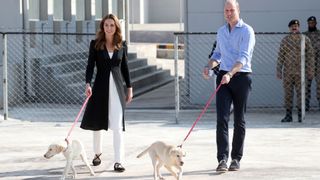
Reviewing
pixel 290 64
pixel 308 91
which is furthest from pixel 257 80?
pixel 290 64

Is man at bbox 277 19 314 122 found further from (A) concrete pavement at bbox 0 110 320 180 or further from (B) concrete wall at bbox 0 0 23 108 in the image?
(B) concrete wall at bbox 0 0 23 108

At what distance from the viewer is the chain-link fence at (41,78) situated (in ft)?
45.7

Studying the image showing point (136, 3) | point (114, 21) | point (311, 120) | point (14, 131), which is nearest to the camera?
point (114, 21)

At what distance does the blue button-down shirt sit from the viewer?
7770mm

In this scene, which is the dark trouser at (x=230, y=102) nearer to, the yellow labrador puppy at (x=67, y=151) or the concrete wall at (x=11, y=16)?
the yellow labrador puppy at (x=67, y=151)

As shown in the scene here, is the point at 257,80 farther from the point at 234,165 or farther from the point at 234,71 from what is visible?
the point at 234,71

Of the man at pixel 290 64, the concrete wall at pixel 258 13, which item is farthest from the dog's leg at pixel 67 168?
the concrete wall at pixel 258 13

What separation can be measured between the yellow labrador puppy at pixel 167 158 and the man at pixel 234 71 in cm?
72

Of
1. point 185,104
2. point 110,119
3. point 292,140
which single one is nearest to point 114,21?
point 110,119

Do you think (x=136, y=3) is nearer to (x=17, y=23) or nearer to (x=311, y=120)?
(x=17, y=23)

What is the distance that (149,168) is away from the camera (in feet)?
27.4

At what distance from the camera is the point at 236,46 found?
7.84 m

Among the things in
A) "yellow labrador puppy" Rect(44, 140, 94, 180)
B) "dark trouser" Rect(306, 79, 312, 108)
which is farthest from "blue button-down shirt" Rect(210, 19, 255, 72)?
"dark trouser" Rect(306, 79, 312, 108)

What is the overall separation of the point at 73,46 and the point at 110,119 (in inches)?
350
